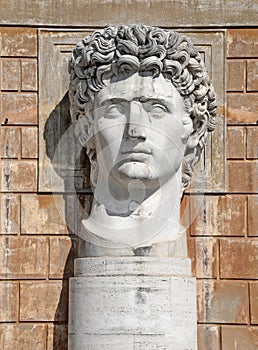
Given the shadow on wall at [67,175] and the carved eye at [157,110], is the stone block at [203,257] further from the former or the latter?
the carved eye at [157,110]

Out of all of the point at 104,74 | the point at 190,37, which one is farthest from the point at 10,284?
the point at 190,37

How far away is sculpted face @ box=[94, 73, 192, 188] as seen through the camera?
8.92 m

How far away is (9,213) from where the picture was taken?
9547mm

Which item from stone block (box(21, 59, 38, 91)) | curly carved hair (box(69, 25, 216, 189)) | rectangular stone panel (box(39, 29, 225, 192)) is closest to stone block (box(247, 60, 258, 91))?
rectangular stone panel (box(39, 29, 225, 192))

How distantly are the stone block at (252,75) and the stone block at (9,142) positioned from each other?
1.89 meters

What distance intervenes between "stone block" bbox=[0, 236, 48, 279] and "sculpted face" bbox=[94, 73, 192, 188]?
0.90 metres

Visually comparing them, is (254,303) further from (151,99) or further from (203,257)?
(151,99)

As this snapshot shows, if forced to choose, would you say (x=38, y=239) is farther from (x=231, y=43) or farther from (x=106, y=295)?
(x=231, y=43)

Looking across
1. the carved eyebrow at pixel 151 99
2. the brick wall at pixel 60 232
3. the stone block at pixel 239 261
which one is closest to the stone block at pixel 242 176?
the brick wall at pixel 60 232

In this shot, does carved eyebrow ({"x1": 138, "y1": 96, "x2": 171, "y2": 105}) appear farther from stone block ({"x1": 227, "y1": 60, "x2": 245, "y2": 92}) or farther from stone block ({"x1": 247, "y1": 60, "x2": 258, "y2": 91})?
stone block ({"x1": 247, "y1": 60, "x2": 258, "y2": 91})

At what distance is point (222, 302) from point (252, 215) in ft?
2.38

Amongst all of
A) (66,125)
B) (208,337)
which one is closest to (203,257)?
(208,337)

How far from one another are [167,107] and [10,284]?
1.88 meters

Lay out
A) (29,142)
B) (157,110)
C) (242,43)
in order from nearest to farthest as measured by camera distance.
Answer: (157,110)
(29,142)
(242,43)
